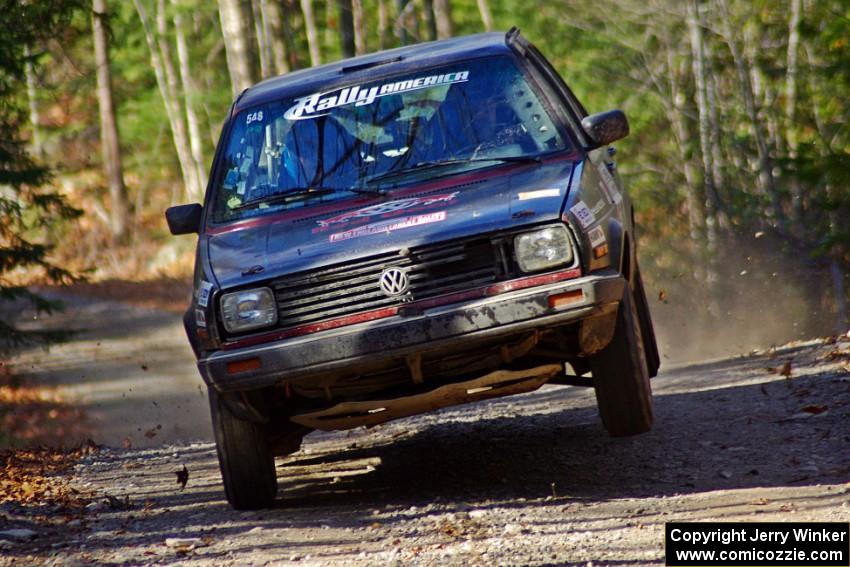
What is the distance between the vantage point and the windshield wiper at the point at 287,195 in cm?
669

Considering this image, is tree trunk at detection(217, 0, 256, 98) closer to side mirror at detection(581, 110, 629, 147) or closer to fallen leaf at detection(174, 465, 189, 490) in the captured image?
fallen leaf at detection(174, 465, 189, 490)

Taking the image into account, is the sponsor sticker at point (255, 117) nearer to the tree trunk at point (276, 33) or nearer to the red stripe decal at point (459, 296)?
the red stripe decal at point (459, 296)

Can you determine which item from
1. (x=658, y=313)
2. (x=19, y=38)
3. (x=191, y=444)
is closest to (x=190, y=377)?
(x=19, y=38)

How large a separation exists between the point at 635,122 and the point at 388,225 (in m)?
20.7

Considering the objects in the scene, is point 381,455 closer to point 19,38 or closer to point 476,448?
point 476,448

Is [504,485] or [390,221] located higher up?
[390,221]

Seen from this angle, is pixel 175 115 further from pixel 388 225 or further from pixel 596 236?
pixel 596 236

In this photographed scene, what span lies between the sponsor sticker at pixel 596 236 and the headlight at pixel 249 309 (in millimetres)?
1550

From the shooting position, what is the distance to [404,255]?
5883mm

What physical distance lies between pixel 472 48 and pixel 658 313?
1182cm

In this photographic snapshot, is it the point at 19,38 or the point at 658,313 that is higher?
the point at 19,38

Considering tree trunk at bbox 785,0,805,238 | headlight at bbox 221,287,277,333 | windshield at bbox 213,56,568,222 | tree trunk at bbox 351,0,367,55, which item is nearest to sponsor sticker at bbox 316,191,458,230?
windshield at bbox 213,56,568,222

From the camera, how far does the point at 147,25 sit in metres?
41.6

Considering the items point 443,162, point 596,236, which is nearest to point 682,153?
point 443,162
